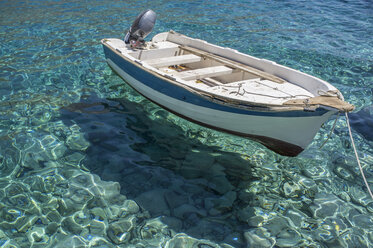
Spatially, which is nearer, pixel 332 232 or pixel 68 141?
pixel 332 232

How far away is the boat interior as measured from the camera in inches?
245

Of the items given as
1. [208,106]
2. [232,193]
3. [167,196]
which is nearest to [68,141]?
[167,196]

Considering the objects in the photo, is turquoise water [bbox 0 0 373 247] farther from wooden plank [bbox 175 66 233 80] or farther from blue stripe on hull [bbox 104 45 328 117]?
wooden plank [bbox 175 66 233 80]

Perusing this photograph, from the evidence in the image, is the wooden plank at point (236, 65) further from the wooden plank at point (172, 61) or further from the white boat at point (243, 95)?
the wooden plank at point (172, 61)

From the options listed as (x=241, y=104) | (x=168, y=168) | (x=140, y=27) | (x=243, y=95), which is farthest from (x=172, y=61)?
(x=241, y=104)

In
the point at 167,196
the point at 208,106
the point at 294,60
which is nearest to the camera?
the point at 167,196

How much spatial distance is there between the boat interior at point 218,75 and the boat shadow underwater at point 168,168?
126 centimetres

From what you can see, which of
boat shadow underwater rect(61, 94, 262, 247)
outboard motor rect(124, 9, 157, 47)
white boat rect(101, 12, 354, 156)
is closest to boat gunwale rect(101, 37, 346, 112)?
white boat rect(101, 12, 354, 156)

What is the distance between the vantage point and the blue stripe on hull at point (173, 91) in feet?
18.0

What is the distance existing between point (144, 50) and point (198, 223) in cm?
550

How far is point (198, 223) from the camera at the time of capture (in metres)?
5.30

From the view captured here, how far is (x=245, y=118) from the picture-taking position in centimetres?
598

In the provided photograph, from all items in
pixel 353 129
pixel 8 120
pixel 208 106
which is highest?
pixel 208 106

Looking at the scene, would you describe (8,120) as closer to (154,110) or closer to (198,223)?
(154,110)
